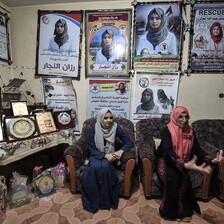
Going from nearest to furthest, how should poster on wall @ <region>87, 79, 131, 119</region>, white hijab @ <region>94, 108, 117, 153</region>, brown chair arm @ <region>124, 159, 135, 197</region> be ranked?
brown chair arm @ <region>124, 159, 135, 197</region> < white hijab @ <region>94, 108, 117, 153</region> < poster on wall @ <region>87, 79, 131, 119</region>

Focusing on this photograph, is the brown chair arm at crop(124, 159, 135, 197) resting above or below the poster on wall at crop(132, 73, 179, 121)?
below

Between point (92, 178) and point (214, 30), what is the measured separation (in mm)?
2567

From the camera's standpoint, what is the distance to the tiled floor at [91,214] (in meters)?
1.65

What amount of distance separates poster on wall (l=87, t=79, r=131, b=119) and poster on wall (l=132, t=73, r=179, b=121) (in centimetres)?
14

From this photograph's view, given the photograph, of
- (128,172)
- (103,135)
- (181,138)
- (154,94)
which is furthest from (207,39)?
(128,172)

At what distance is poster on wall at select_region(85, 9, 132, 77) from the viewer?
2.48 m

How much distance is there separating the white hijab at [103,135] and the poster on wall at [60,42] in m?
0.97

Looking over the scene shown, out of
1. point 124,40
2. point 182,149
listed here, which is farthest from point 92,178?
point 124,40

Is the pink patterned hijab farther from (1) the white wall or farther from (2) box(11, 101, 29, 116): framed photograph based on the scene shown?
(2) box(11, 101, 29, 116): framed photograph

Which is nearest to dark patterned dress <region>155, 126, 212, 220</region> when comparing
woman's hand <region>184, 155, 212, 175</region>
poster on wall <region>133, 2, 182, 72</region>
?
woman's hand <region>184, 155, 212, 175</region>

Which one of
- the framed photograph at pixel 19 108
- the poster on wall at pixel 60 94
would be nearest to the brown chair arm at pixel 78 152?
the poster on wall at pixel 60 94

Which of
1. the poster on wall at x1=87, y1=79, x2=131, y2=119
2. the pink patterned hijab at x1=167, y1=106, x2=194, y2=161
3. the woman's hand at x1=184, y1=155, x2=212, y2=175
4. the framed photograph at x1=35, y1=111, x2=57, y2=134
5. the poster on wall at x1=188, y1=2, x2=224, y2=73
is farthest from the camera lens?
the poster on wall at x1=87, y1=79, x2=131, y2=119

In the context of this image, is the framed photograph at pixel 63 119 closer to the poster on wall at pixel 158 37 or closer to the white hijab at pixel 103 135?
the white hijab at pixel 103 135

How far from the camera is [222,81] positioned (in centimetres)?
246
